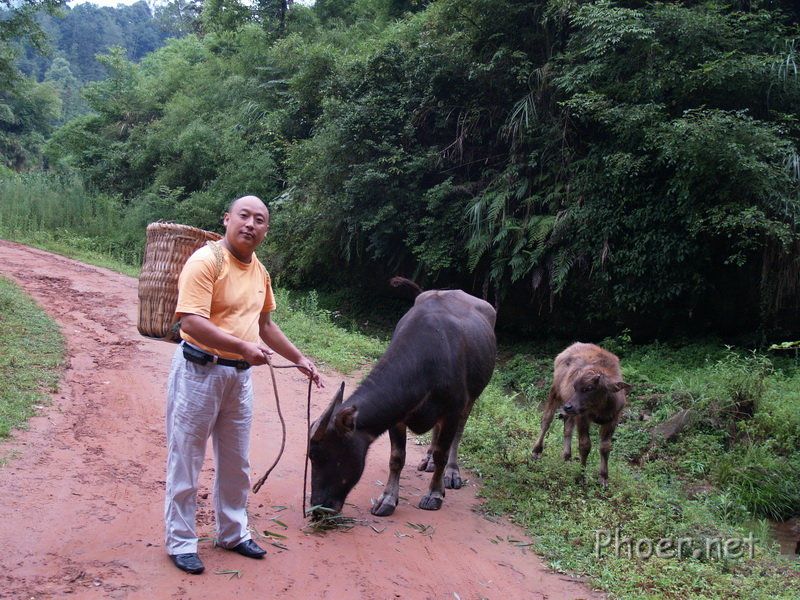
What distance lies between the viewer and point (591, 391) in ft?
21.5

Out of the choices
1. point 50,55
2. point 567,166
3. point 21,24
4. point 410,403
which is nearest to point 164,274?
point 410,403

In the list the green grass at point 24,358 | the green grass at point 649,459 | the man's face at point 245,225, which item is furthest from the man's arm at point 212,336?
the green grass at point 24,358

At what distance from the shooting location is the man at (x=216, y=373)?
3.60 metres

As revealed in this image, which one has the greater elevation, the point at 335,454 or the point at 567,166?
the point at 567,166

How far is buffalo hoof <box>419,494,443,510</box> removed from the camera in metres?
5.52

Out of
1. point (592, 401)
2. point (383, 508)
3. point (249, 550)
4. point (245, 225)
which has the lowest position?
point (383, 508)

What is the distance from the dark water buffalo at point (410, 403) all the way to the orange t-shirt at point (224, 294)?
1097mm

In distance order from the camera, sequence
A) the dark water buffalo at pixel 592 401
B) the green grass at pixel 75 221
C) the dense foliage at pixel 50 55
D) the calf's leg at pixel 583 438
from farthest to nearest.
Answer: the green grass at pixel 75 221, the dense foliage at pixel 50 55, the calf's leg at pixel 583 438, the dark water buffalo at pixel 592 401

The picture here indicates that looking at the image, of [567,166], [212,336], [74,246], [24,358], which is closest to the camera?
[212,336]

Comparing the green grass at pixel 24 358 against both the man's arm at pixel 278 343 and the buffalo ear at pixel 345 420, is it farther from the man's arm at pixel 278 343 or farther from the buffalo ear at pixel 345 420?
the buffalo ear at pixel 345 420

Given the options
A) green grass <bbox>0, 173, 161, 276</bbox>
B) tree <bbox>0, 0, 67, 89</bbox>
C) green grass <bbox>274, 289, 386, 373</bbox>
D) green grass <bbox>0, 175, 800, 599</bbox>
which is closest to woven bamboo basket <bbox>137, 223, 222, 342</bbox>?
green grass <bbox>0, 175, 800, 599</bbox>

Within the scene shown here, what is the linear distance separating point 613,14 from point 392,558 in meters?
10.7

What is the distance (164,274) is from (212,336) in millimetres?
863

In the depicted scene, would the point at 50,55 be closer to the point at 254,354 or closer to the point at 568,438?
the point at 568,438
